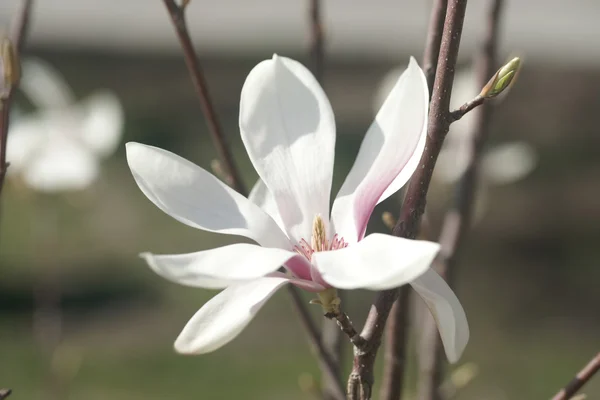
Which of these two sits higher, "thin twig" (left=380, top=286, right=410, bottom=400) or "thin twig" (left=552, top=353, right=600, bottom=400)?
"thin twig" (left=380, top=286, right=410, bottom=400)

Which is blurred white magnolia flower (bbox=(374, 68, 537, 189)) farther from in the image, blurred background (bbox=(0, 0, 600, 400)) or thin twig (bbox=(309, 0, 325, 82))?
thin twig (bbox=(309, 0, 325, 82))

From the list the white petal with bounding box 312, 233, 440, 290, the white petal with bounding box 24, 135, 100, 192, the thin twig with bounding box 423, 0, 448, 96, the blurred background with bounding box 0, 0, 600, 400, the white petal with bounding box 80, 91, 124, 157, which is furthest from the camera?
the blurred background with bounding box 0, 0, 600, 400

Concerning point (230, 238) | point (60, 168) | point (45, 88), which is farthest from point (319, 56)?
point (230, 238)

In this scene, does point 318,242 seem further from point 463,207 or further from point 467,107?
point 463,207

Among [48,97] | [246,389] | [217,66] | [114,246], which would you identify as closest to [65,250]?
[114,246]

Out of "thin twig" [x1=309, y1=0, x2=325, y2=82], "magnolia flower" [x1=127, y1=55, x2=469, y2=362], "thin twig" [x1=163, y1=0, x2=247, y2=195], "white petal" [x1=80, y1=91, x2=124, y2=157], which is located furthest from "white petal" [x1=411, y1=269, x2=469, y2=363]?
"white petal" [x1=80, y1=91, x2=124, y2=157]

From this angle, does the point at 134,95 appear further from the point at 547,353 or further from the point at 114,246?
the point at 547,353

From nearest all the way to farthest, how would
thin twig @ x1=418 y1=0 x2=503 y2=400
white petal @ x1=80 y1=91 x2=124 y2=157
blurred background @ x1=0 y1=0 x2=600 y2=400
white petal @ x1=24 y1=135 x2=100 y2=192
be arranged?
thin twig @ x1=418 y1=0 x2=503 y2=400
white petal @ x1=24 y1=135 x2=100 y2=192
white petal @ x1=80 y1=91 x2=124 y2=157
blurred background @ x1=0 y1=0 x2=600 y2=400

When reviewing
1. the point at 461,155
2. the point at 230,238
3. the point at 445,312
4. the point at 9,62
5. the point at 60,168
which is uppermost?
the point at 9,62
